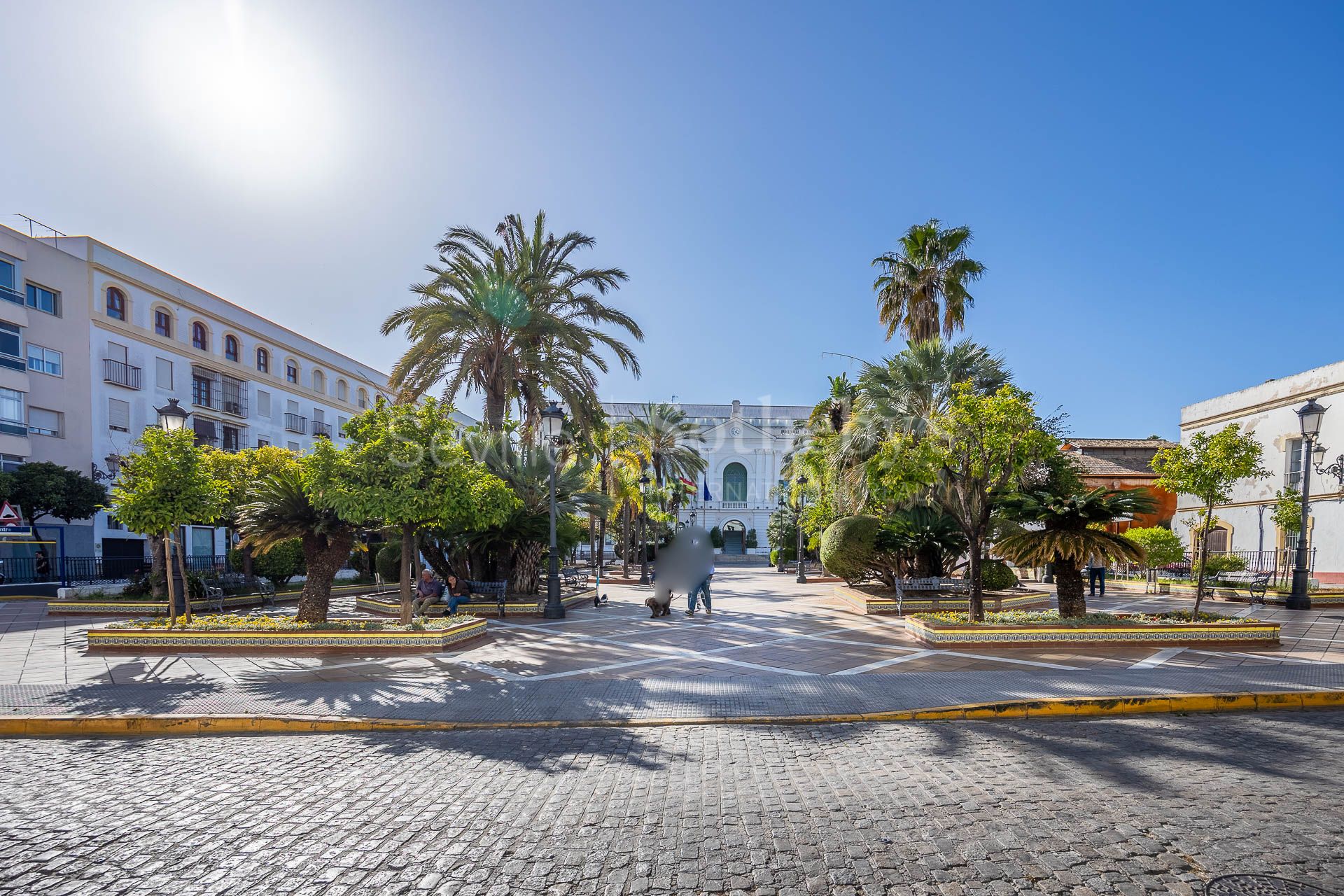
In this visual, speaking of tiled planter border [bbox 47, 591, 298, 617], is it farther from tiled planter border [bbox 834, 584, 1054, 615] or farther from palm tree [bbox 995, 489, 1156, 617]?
palm tree [bbox 995, 489, 1156, 617]

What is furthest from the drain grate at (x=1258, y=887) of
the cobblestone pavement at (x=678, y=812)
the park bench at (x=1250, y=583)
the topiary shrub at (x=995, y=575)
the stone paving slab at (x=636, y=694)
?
the park bench at (x=1250, y=583)

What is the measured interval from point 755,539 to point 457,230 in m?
49.9

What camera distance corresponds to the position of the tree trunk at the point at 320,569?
36.2ft

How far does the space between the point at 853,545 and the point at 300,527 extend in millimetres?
11089

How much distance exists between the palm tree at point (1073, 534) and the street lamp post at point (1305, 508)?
6.34 m

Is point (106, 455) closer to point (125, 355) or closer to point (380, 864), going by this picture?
point (125, 355)

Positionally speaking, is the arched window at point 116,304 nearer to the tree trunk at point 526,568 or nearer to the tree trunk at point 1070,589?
the tree trunk at point 526,568

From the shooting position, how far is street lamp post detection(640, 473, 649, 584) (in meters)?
24.5

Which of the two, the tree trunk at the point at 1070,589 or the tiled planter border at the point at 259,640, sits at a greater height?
the tree trunk at the point at 1070,589

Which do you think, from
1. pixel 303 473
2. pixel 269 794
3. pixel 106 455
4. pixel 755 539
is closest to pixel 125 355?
pixel 106 455

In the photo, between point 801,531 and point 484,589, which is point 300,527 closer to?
point 484,589

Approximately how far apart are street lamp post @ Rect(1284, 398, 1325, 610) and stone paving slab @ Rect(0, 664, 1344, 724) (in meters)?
8.41

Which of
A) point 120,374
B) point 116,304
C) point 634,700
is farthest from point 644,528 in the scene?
point 116,304

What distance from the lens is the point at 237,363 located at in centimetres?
3497
